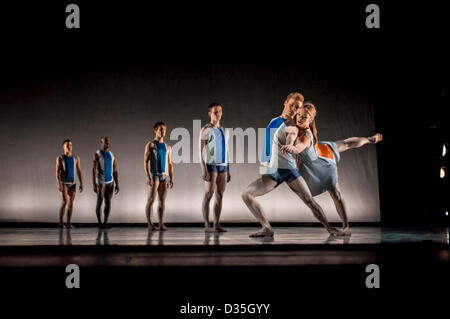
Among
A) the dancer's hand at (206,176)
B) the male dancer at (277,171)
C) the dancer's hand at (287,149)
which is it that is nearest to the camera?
the dancer's hand at (287,149)

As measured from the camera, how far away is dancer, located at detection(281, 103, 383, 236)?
Result: 4496 mm

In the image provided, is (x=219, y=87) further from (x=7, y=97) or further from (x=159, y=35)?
(x=7, y=97)

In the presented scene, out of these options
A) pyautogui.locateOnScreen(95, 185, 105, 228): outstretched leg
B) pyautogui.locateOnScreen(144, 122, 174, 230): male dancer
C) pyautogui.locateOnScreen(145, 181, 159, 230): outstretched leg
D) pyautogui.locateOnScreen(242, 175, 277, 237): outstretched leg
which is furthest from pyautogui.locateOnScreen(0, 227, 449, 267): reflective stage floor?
pyautogui.locateOnScreen(95, 185, 105, 228): outstretched leg

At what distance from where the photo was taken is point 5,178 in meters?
7.94

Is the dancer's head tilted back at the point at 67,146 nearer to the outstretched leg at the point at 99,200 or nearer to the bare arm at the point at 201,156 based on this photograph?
the outstretched leg at the point at 99,200

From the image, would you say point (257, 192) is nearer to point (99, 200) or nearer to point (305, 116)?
point (305, 116)

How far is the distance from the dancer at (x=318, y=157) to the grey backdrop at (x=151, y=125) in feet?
10.2

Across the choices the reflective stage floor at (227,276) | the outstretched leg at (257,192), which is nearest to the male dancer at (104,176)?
the reflective stage floor at (227,276)

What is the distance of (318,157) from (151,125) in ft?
13.1

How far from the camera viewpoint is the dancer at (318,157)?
14.8 ft

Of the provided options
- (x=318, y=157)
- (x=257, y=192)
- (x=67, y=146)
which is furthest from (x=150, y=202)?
(x=318, y=157)

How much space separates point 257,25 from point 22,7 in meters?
4.12

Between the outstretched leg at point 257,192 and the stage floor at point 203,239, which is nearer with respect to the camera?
the stage floor at point 203,239

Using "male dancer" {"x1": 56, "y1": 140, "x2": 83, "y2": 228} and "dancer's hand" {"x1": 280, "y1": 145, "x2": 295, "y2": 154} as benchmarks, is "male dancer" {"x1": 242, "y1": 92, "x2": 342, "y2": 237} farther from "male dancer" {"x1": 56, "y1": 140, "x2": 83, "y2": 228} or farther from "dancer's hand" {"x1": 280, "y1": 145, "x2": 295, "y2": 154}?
"male dancer" {"x1": 56, "y1": 140, "x2": 83, "y2": 228}
